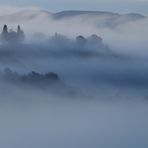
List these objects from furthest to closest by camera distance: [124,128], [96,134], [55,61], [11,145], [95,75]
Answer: [55,61] < [95,75] < [124,128] < [96,134] < [11,145]

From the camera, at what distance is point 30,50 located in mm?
177250

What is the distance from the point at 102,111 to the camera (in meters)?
141

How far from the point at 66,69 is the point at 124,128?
229 ft

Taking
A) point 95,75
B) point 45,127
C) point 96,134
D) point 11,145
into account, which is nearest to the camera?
point 11,145

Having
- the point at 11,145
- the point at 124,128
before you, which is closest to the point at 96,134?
the point at 124,128

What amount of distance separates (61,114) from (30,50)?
39705 mm

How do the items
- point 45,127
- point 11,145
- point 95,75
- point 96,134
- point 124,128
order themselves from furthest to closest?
1. point 95,75
2. point 45,127
3. point 124,128
4. point 96,134
5. point 11,145

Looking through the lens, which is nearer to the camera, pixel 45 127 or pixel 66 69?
pixel 45 127

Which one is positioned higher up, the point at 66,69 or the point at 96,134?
the point at 66,69

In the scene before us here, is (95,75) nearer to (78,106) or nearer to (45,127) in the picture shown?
(78,106)

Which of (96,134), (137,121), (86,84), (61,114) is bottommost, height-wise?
A: (96,134)

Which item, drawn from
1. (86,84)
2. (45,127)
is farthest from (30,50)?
(45,127)

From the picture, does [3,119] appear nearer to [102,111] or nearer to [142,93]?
[102,111]

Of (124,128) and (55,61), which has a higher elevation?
(55,61)
